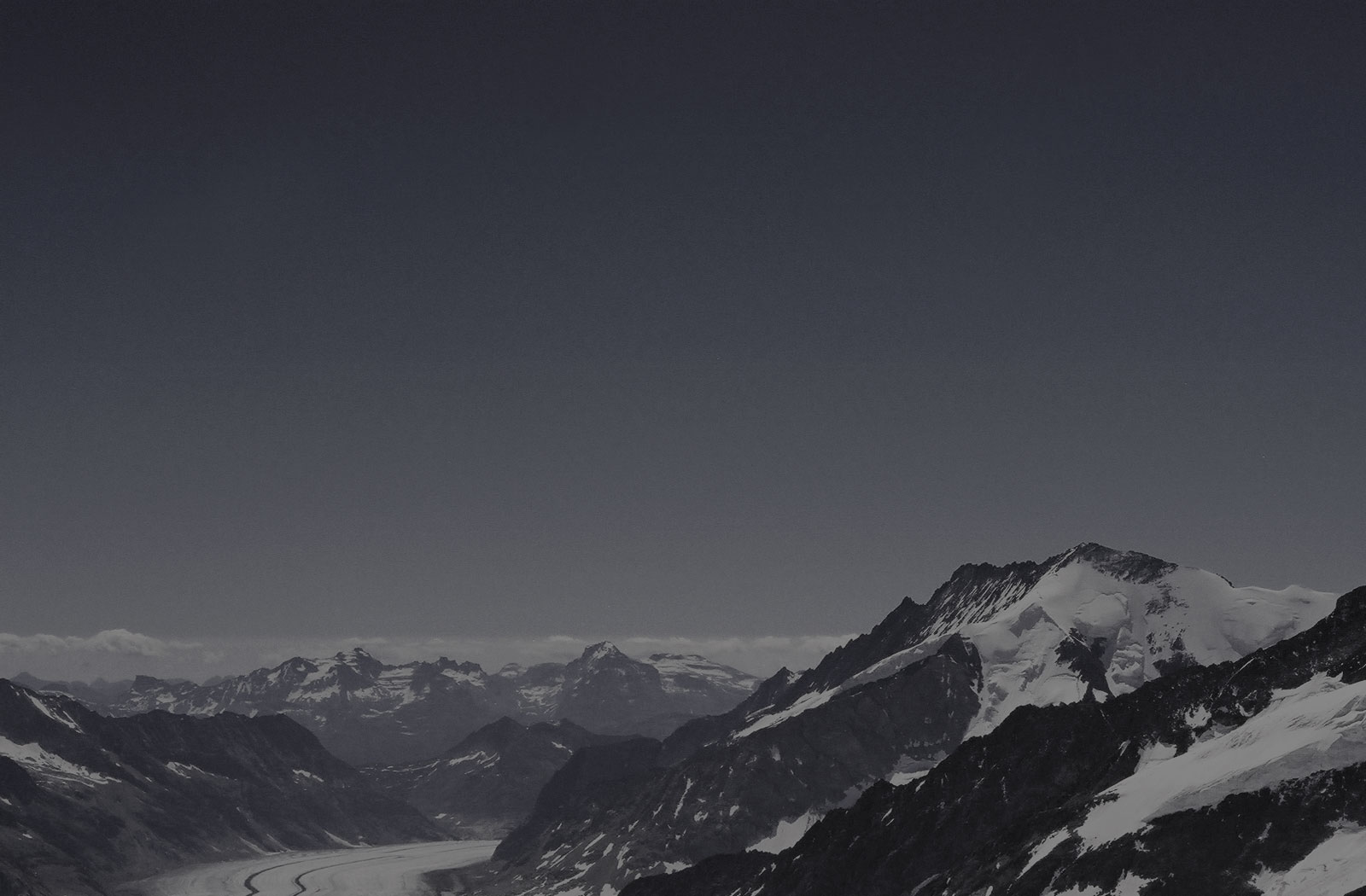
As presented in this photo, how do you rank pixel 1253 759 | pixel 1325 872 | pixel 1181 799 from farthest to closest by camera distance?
pixel 1181 799
pixel 1253 759
pixel 1325 872

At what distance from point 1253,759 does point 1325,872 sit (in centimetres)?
2217

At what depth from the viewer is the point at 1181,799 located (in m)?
116

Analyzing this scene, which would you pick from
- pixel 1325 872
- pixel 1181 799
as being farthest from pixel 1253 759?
pixel 1325 872

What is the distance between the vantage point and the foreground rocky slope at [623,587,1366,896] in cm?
10100

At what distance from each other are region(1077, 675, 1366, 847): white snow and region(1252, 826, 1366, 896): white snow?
367 inches

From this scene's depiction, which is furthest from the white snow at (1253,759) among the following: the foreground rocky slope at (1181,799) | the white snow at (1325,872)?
the white snow at (1325,872)

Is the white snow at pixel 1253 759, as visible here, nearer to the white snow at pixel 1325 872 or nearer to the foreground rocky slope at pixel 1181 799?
the foreground rocky slope at pixel 1181 799

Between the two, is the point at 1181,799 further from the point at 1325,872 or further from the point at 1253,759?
the point at 1325,872

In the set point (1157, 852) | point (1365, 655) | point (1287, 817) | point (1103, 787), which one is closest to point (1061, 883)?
point (1157, 852)

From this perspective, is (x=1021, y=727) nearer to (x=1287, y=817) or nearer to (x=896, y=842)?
(x=896, y=842)

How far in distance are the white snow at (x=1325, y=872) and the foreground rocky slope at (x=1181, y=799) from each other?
0.48 ft

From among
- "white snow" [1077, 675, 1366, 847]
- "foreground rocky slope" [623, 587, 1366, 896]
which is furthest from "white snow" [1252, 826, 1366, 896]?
"white snow" [1077, 675, 1366, 847]

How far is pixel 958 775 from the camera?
199125mm

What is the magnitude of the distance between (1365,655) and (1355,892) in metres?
52.8
